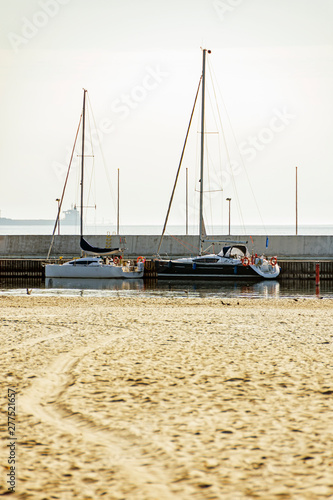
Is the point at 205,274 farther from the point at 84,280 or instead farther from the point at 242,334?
the point at 242,334

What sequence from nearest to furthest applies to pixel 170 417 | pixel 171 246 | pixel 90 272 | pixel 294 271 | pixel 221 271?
1. pixel 170 417
2. pixel 221 271
3. pixel 90 272
4. pixel 294 271
5. pixel 171 246

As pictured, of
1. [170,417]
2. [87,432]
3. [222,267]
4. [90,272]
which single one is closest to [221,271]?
[222,267]

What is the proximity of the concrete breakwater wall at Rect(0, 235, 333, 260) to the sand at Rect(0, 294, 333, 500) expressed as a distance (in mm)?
42089

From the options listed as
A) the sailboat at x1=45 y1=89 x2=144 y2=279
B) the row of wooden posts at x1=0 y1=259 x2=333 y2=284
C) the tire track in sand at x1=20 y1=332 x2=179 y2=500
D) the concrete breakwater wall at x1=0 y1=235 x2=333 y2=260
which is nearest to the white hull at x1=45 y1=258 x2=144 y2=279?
the sailboat at x1=45 y1=89 x2=144 y2=279

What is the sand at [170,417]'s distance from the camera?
4914 millimetres

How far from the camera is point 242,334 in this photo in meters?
12.5

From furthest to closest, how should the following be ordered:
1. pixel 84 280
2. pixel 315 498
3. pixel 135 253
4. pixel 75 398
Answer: pixel 135 253, pixel 84 280, pixel 75 398, pixel 315 498

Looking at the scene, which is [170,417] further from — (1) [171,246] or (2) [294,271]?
(1) [171,246]

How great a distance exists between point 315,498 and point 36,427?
10.1ft

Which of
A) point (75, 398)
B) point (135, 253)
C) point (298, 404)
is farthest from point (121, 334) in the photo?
point (135, 253)

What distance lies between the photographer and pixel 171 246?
55.7m

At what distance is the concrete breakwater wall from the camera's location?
177ft

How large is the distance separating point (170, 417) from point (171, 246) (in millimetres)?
49201

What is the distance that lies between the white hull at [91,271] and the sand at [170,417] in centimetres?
3151
